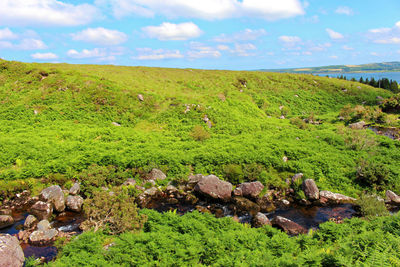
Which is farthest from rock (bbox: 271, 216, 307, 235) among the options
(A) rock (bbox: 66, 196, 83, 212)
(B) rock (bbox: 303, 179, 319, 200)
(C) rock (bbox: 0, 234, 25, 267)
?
(C) rock (bbox: 0, 234, 25, 267)

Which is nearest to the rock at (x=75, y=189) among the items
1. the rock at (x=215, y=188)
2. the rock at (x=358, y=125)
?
the rock at (x=215, y=188)

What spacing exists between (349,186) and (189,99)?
2721 cm

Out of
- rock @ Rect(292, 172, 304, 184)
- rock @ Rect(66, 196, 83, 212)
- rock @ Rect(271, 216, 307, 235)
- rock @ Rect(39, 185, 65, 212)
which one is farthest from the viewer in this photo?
rock @ Rect(292, 172, 304, 184)

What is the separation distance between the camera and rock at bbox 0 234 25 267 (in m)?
11.3

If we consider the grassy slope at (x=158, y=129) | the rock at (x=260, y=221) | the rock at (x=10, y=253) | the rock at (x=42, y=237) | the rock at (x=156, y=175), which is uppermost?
the grassy slope at (x=158, y=129)

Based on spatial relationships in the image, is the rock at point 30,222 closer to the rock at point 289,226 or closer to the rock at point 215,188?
the rock at point 215,188

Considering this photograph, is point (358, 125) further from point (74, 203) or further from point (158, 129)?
point (74, 203)

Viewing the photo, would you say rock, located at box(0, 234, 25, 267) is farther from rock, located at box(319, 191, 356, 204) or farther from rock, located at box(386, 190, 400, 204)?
rock, located at box(386, 190, 400, 204)

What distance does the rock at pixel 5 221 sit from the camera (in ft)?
53.2

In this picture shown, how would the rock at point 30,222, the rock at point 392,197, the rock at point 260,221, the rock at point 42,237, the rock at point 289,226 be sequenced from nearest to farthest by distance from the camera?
1. the rock at point 42,237
2. the rock at point 289,226
3. the rock at point 30,222
4. the rock at point 260,221
5. the rock at point 392,197

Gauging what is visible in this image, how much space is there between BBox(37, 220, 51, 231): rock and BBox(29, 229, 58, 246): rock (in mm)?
414

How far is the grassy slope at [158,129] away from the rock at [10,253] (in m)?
9.90

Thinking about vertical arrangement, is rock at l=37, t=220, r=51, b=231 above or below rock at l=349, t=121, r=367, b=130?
below

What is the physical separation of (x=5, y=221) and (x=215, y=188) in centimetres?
1534
